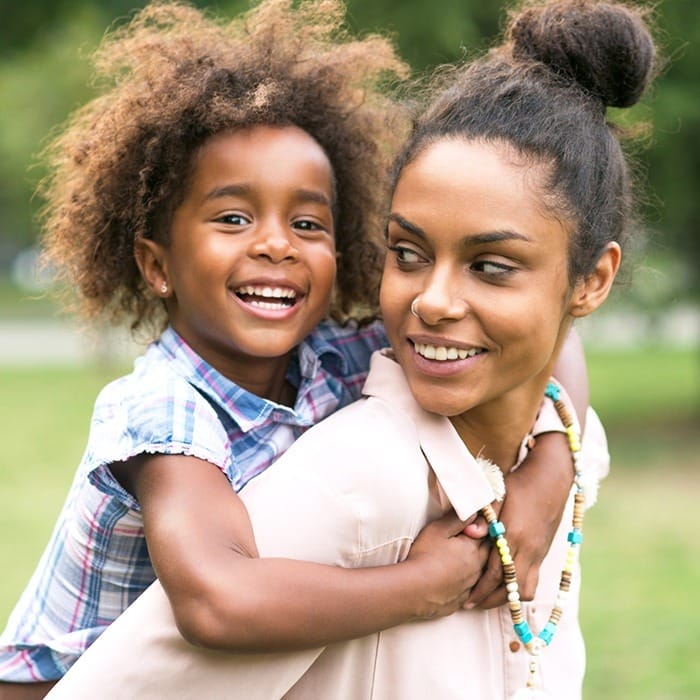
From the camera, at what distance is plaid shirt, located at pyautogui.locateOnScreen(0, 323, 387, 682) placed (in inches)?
90.5

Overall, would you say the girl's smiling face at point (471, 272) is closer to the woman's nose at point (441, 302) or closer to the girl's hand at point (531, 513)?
the woman's nose at point (441, 302)

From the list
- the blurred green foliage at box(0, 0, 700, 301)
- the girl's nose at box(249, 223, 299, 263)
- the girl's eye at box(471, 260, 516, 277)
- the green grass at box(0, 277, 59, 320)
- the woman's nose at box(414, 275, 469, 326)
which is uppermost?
the green grass at box(0, 277, 59, 320)

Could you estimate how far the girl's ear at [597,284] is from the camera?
2.39 metres

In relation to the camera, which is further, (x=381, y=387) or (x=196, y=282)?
(x=196, y=282)

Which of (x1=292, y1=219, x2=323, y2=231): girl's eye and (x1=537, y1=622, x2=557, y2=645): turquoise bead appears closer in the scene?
(x1=537, y1=622, x2=557, y2=645): turquoise bead

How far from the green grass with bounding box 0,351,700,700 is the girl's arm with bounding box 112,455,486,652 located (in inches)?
152

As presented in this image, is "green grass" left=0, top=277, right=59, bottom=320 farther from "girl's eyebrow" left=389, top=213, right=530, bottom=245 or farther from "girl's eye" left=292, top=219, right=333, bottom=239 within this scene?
"girl's eyebrow" left=389, top=213, right=530, bottom=245

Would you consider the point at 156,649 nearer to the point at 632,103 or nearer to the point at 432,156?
the point at 432,156

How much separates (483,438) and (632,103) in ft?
2.72

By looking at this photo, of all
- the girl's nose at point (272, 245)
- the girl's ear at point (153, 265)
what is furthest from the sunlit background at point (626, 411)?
the girl's nose at point (272, 245)

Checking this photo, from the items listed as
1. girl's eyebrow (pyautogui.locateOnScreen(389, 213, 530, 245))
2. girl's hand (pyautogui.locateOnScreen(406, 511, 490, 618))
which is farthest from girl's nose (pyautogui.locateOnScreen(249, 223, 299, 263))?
girl's hand (pyautogui.locateOnScreen(406, 511, 490, 618))

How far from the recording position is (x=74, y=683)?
2.03 meters

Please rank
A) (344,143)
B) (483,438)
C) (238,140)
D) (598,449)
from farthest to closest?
(344,143), (598,449), (238,140), (483,438)

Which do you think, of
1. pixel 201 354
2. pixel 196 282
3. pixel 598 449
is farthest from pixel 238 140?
pixel 598 449
